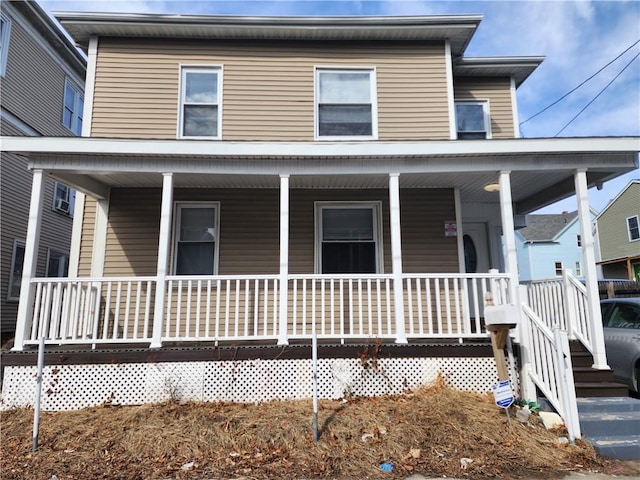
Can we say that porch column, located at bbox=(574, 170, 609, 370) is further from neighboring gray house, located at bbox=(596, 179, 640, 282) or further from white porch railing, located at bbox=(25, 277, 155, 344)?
neighboring gray house, located at bbox=(596, 179, 640, 282)

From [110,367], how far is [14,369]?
1171 millimetres

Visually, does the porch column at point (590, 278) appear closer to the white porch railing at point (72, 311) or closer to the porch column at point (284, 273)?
the porch column at point (284, 273)

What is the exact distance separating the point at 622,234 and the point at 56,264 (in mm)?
27483

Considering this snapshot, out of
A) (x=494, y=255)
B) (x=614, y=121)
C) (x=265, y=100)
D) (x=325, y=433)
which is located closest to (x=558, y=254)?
(x=614, y=121)

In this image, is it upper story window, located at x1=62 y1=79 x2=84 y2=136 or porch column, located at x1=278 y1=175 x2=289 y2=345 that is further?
upper story window, located at x1=62 y1=79 x2=84 y2=136

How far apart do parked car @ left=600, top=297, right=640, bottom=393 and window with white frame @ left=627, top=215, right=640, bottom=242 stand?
66.1 feet

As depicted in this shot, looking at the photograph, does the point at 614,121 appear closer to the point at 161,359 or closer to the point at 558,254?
the point at 558,254

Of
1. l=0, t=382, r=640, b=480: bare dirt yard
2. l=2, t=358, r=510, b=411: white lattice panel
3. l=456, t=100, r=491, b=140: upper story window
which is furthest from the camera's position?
l=456, t=100, r=491, b=140: upper story window

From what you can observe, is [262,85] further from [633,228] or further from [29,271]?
[633,228]

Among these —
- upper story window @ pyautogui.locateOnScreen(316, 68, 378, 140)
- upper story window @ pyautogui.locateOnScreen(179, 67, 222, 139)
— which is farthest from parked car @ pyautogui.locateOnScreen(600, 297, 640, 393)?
upper story window @ pyautogui.locateOnScreen(179, 67, 222, 139)

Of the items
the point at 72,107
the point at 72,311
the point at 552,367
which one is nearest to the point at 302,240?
the point at 72,311

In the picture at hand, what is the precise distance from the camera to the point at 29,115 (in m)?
10.6

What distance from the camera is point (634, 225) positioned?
72.6 feet

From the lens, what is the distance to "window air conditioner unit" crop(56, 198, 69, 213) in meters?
12.1
